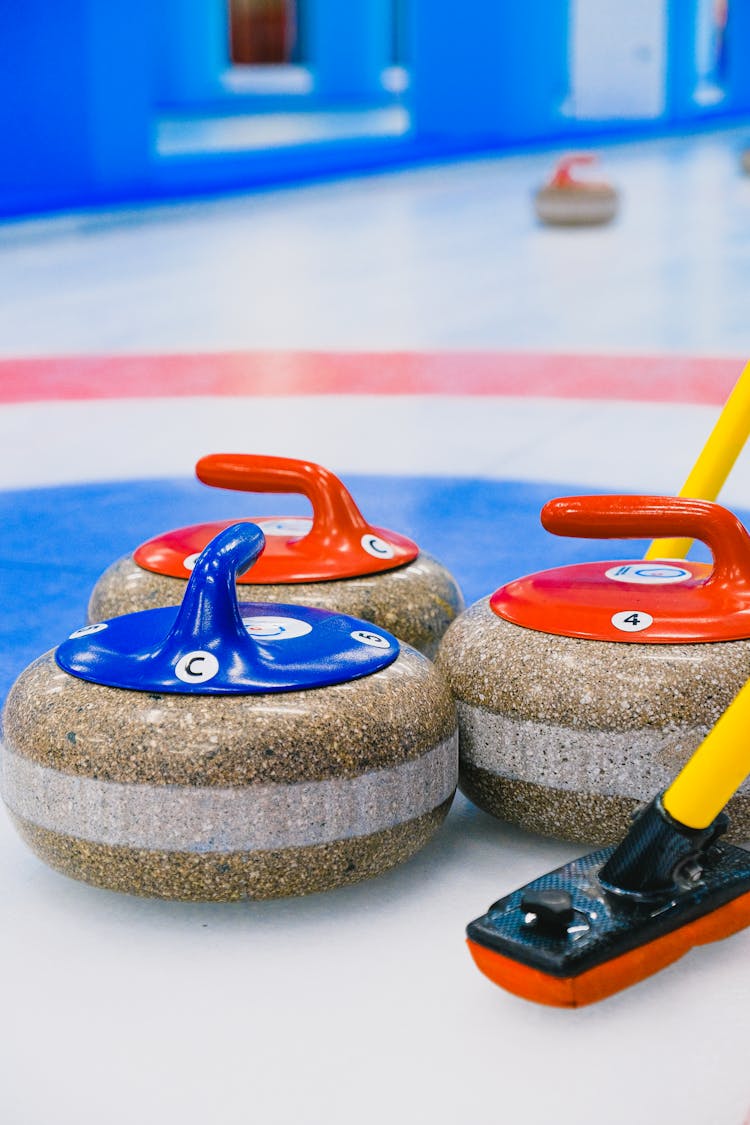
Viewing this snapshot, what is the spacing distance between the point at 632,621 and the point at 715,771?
42cm

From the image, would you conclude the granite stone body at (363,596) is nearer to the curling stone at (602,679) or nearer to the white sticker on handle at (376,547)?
the white sticker on handle at (376,547)

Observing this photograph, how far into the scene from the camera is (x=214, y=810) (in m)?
1.91

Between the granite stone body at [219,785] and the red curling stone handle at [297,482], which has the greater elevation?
the red curling stone handle at [297,482]

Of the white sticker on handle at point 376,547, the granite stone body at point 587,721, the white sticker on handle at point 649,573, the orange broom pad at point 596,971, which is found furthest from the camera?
the white sticker on handle at point 376,547

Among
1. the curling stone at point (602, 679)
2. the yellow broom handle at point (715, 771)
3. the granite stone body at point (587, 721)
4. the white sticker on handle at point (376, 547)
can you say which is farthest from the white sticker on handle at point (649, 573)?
the yellow broom handle at point (715, 771)

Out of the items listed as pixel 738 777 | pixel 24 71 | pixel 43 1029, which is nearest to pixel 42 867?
pixel 43 1029

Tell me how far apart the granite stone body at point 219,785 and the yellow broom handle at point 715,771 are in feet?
1.19

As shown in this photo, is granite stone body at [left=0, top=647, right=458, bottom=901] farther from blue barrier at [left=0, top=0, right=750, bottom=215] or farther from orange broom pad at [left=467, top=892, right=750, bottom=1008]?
blue barrier at [left=0, top=0, right=750, bottom=215]

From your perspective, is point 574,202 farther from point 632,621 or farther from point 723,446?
point 632,621

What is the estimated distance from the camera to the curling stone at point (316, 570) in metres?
2.46

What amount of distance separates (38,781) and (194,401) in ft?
12.0

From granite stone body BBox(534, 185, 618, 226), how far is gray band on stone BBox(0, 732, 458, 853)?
940 centimetres

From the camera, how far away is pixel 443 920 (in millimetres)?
2010

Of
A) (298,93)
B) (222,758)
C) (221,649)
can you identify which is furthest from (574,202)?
(298,93)
